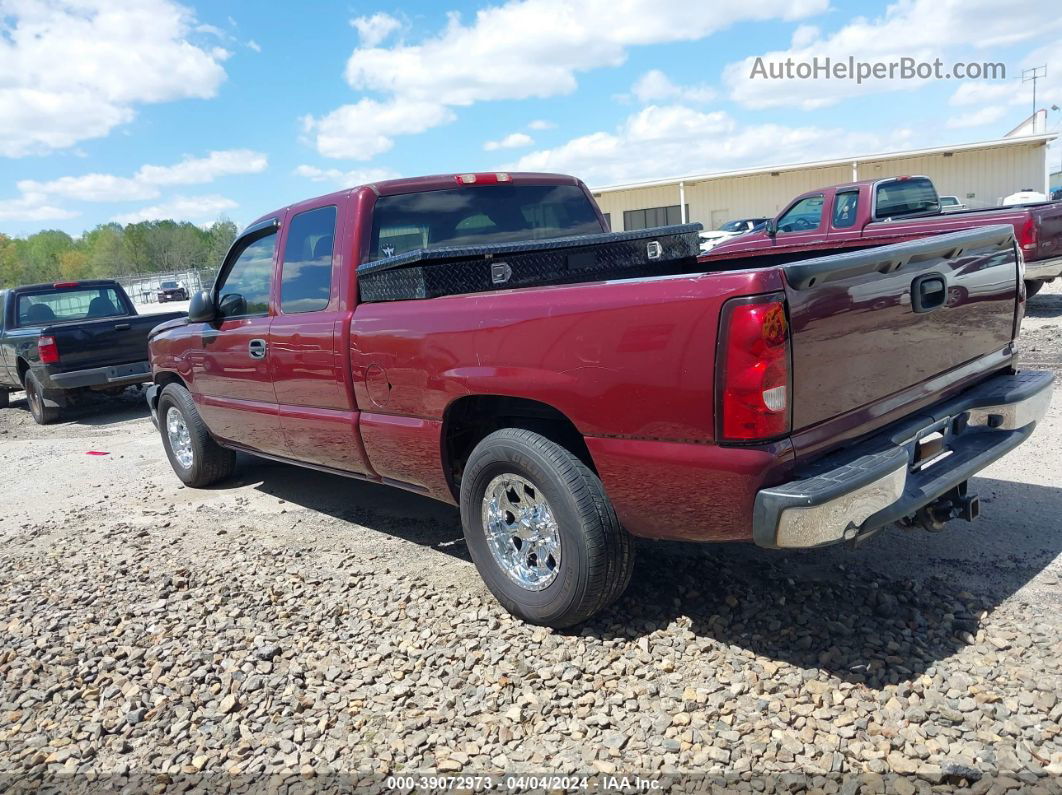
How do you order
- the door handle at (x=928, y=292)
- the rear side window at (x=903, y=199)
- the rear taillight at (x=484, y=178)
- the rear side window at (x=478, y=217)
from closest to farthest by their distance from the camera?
1. the door handle at (x=928, y=292)
2. the rear side window at (x=478, y=217)
3. the rear taillight at (x=484, y=178)
4. the rear side window at (x=903, y=199)

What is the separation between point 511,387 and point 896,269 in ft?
5.00

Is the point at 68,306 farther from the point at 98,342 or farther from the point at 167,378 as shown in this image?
the point at 167,378

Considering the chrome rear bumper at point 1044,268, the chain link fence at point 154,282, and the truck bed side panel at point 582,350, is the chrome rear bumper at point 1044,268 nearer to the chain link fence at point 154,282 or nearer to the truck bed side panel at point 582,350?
the truck bed side panel at point 582,350

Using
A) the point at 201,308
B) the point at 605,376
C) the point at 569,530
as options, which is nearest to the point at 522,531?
the point at 569,530

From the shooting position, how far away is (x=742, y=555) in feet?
13.4

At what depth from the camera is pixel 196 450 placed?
6.21 meters

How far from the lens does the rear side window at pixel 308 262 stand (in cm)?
448

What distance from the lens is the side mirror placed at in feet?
17.5

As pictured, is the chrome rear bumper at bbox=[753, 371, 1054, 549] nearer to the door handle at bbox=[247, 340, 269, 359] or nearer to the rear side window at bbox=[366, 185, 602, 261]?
the rear side window at bbox=[366, 185, 602, 261]

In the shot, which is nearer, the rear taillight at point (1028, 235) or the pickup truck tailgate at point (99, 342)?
the rear taillight at point (1028, 235)

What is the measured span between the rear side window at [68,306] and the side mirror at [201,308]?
682 centimetres

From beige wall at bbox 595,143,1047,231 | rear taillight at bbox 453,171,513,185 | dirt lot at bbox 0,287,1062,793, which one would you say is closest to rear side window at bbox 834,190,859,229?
dirt lot at bbox 0,287,1062,793

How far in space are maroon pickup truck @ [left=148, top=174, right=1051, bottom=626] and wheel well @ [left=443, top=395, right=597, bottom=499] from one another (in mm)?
11

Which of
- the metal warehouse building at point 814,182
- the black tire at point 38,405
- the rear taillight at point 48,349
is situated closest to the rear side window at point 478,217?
the rear taillight at point 48,349
